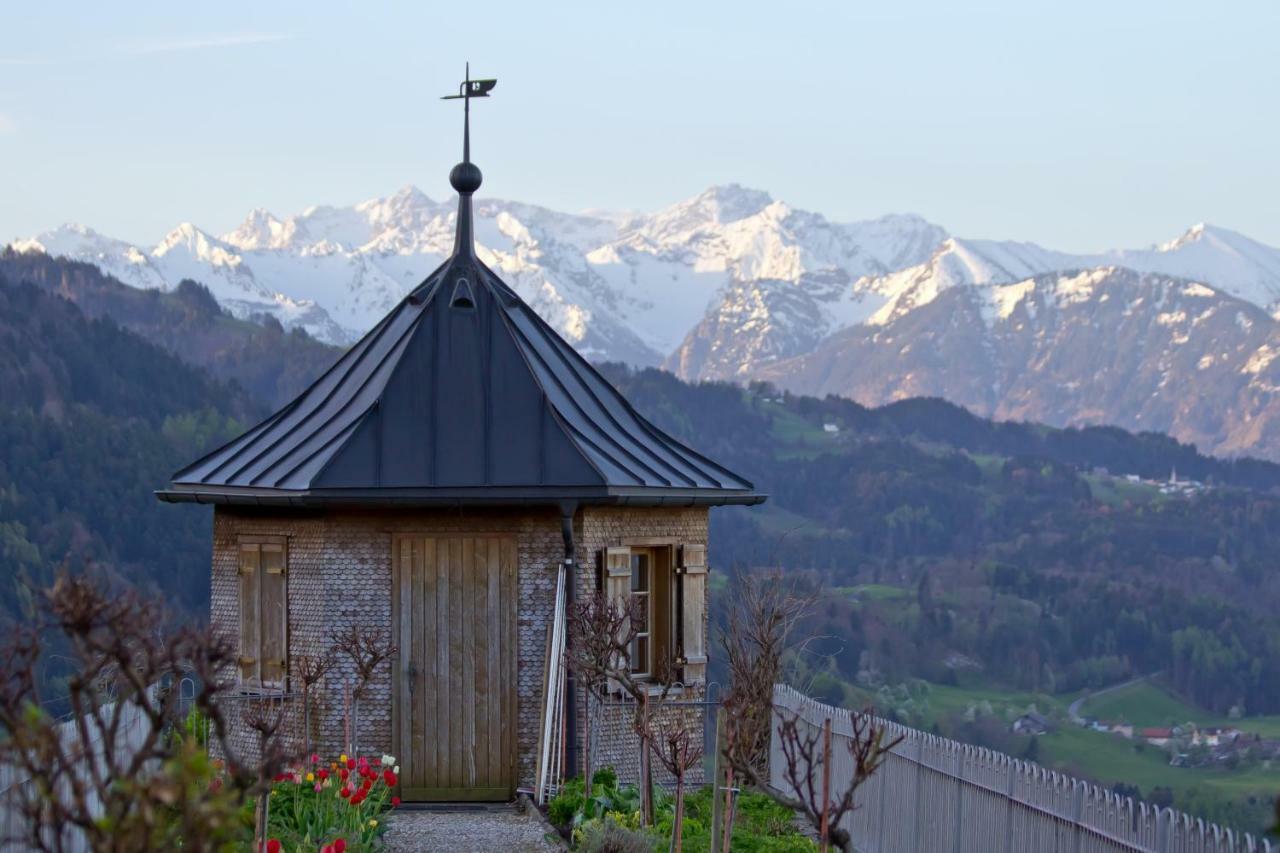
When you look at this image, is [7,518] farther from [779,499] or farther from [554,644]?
[779,499]

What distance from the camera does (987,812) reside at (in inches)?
530

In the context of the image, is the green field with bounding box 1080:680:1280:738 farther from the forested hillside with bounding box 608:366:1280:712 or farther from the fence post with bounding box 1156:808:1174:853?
the fence post with bounding box 1156:808:1174:853

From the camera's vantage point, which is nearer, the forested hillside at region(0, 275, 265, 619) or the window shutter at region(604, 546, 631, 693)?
the window shutter at region(604, 546, 631, 693)

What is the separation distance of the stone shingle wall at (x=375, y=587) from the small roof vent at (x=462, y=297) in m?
2.77

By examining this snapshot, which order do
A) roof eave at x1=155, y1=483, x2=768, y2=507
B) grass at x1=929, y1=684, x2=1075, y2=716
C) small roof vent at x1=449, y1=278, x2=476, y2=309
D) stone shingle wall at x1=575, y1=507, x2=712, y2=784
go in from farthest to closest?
grass at x1=929, y1=684, x2=1075, y2=716, small roof vent at x1=449, y1=278, x2=476, y2=309, stone shingle wall at x1=575, y1=507, x2=712, y2=784, roof eave at x1=155, y1=483, x2=768, y2=507

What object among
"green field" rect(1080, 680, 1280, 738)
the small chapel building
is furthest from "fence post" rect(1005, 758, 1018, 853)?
"green field" rect(1080, 680, 1280, 738)

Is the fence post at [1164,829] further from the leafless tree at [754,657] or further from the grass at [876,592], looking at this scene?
the grass at [876,592]

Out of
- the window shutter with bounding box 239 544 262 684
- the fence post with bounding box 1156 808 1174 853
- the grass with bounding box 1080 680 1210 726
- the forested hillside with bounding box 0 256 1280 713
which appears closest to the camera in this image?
the fence post with bounding box 1156 808 1174 853

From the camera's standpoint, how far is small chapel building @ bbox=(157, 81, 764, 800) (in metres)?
18.0

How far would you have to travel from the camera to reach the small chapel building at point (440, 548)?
18031 millimetres

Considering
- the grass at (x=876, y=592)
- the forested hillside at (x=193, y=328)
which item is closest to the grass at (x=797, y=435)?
the grass at (x=876, y=592)

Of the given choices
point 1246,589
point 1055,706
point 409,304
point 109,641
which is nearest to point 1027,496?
point 1246,589

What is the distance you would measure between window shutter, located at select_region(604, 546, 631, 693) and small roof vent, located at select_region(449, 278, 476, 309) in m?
3.11

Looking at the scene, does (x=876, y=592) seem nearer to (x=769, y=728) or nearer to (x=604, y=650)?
(x=769, y=728)
